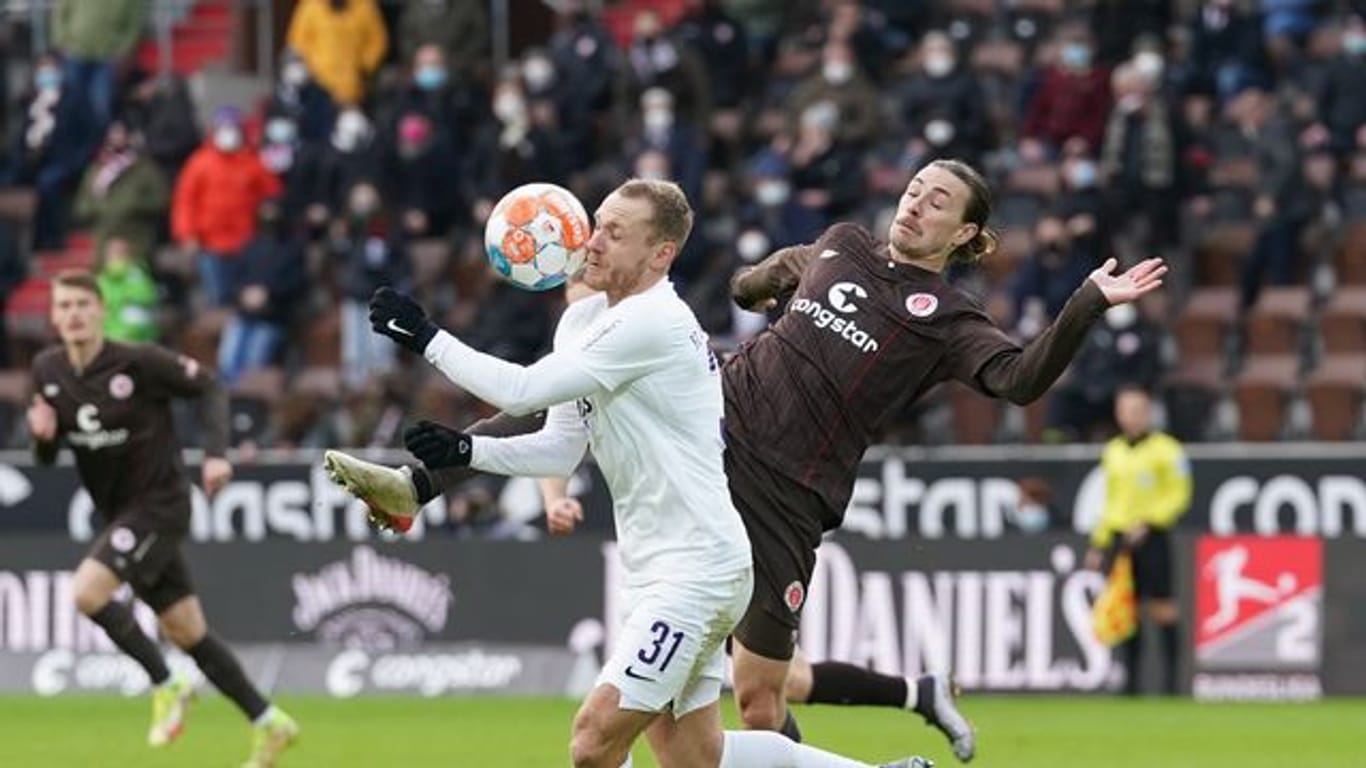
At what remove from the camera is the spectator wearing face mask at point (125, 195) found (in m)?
27.8

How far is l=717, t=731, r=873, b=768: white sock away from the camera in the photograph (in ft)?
33.4

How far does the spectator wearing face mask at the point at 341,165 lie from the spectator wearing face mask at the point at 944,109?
4.82 meters

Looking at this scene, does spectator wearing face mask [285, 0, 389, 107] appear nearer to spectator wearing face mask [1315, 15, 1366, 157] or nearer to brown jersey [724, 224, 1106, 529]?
spectator wearing face mask [1315, 15, 1366, 157]

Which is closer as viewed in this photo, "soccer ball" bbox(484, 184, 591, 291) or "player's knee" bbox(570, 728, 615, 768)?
"player's knee" bbox(570, 728, 615, 768)

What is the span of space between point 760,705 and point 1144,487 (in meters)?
10.5

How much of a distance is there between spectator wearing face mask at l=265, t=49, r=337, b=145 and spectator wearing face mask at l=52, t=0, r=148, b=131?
1.81 metres

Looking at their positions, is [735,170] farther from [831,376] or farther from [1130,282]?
[1130,282]

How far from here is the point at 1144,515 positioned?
21203mm

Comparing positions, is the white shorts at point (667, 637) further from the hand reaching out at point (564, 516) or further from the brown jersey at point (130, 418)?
the brown jersey at point (130, 418)

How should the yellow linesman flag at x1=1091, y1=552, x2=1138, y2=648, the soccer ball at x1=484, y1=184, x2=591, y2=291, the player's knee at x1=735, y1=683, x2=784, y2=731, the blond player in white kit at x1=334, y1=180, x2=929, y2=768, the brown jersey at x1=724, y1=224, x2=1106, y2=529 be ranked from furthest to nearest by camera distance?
the yellow linesman flag at x1=1091, y1=552, x2=1138, y2=648
the player's knee at x1=735, y1=683, x2=784, y2=731
the brown jersey at x1=724, y1=224, x2=1106, y2=529
the soccer ball at x1=484, y1=184, x2=591, y2=291
the blond player in white kit at x1=334, y1=180, x2=929, y2=768

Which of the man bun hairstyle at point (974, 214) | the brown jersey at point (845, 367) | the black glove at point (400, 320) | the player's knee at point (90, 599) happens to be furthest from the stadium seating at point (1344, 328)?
the black glove at point (400, 320)

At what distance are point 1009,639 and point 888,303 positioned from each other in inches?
410

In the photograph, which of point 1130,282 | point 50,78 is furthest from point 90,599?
point 50,78

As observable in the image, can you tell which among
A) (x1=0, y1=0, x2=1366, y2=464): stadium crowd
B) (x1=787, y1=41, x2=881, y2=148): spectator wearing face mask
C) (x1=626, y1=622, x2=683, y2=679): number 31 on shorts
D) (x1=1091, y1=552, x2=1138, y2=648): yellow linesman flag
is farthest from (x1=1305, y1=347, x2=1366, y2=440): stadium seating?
(x1=626, y1=622, x2=683, y2=679): number 31 on shorts
